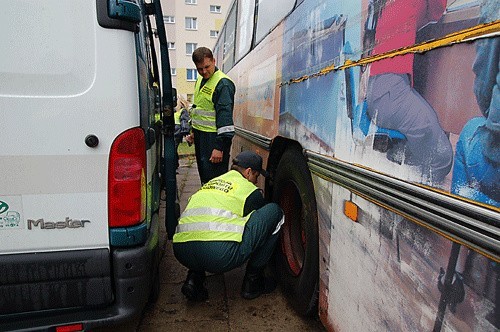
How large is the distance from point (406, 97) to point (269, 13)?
2.28 metres

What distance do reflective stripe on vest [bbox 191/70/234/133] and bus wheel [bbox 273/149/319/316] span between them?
1085 millimetres

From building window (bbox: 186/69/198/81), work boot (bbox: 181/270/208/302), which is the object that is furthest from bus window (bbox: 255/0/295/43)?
building window (bbox: 186/69/198/81)

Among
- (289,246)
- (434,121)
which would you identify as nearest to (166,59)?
(289,246)

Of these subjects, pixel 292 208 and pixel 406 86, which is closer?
pixel 406 86

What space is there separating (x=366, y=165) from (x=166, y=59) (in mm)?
1796

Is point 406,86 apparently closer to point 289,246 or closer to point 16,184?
point 16,184

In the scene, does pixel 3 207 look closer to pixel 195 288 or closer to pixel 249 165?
pixel 195 288

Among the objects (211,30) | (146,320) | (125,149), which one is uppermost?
(211,30)

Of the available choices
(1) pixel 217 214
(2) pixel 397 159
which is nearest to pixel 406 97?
(2) pixel 397 159

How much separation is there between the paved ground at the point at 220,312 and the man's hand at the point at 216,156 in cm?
110

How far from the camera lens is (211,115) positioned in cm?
377

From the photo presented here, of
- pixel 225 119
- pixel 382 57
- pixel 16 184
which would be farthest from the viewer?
pixel 225 119

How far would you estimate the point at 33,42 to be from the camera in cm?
167

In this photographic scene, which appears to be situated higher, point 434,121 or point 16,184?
point 434,121
